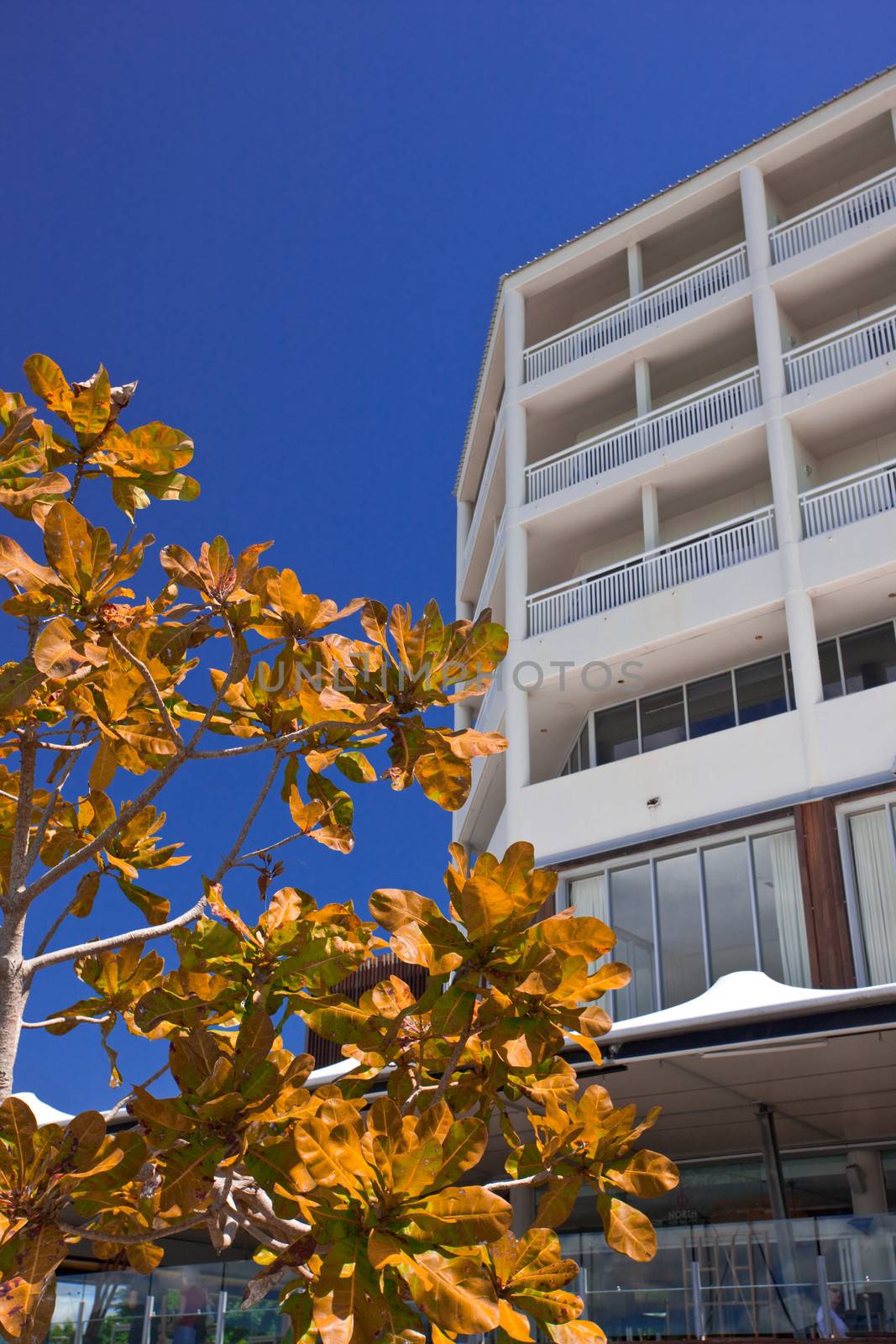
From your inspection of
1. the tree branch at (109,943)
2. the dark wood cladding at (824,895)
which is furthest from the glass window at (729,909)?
the tree branch at (109,943)

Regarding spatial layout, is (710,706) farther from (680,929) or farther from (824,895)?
(824,895)

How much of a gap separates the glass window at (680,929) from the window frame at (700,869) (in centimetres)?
4

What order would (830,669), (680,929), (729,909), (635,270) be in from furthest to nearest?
(635,270) < (830,669) < (680,929) < (729,909)

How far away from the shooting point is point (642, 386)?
19312 millimetres

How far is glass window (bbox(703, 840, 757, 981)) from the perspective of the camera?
577 inches

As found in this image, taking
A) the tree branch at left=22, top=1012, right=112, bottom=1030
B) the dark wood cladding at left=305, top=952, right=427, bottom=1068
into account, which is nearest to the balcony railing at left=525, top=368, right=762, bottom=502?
the dark wood cladding at left=305, top=952, right=427, bottom=1068

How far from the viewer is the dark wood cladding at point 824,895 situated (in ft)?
44.7

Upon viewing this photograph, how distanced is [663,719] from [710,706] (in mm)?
735

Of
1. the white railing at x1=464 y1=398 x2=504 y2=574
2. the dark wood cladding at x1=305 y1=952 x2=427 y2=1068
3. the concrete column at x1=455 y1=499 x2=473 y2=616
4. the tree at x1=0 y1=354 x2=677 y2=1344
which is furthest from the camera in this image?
the concrete column at x1=455 y1=499 x2=473 y2=616

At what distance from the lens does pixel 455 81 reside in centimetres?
4369

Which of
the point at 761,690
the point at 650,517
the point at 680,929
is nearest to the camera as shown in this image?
the point at 680,929

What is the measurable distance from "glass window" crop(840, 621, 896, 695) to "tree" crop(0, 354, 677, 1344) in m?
Answer: 13.5

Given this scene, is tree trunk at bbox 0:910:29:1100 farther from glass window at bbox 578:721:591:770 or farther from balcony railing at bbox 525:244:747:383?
balcony railing at bbox 525:244:747:383

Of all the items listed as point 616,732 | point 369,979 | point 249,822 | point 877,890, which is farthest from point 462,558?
point 249,822
